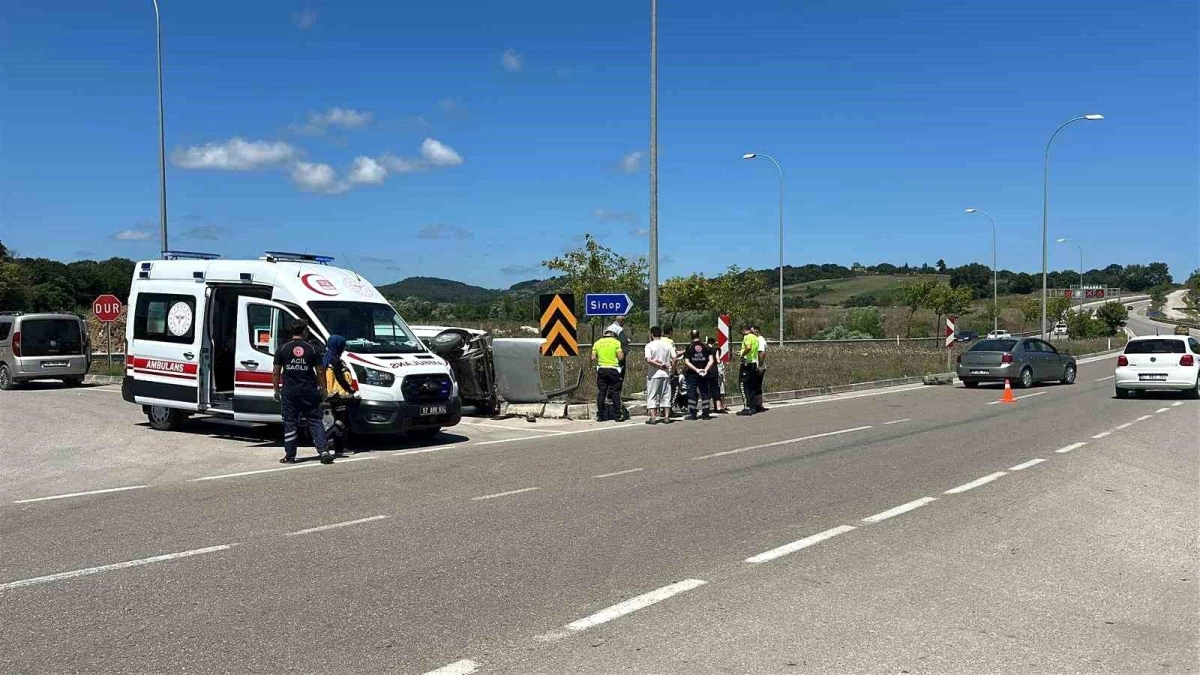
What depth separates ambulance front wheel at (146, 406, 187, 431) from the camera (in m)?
15.3

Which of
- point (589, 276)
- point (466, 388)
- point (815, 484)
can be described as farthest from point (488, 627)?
point (589, 276)

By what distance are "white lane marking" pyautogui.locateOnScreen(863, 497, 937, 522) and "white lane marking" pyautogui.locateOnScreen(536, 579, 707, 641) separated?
2.68 metres

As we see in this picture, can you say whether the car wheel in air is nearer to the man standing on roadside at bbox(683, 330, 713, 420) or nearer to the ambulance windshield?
the man standing on roadside at bbox(683, 330, 713, 420)

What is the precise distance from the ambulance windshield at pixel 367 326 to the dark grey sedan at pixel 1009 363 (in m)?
18.1

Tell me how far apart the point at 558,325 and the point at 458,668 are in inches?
525

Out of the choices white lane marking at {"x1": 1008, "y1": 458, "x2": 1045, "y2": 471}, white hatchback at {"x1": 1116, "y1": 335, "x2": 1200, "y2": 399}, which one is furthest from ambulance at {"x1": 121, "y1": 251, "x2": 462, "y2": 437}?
white hatchback at {"x1": 1116, "y1": 335, "x2": 1200, "y2": 399}

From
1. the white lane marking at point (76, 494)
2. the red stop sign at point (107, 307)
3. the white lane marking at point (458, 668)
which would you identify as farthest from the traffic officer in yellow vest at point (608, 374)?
the red stop sign at point (107, 307)

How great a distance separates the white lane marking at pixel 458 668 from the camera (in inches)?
172

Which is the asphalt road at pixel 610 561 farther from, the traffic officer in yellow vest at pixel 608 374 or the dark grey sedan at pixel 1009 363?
the dark grey sedan at pixel 1009 363

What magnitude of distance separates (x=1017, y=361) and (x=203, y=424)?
2175 cm

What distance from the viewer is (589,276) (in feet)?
144

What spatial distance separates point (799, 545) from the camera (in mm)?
7000

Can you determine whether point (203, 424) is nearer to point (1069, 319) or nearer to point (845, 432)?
point (845, 432)

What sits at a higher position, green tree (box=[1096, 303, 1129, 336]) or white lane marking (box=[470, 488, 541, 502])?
green tree (box=[1096, 303, 1129, 336])
